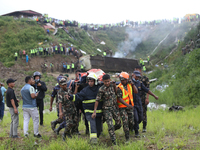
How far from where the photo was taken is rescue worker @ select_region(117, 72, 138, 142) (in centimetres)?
494

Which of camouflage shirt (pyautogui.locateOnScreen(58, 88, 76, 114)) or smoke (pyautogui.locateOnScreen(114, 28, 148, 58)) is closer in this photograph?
camouflage shirt (pyautogui.locateOnScreen(58, 88, 76, 114))

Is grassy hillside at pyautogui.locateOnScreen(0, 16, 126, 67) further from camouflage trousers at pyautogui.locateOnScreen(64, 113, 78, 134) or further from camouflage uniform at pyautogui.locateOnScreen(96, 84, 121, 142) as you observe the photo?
camouflage uniform at pyautogui.locateOnScreen(96, 84, 121, 142)

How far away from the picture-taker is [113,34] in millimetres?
54688

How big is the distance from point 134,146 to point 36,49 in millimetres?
26307

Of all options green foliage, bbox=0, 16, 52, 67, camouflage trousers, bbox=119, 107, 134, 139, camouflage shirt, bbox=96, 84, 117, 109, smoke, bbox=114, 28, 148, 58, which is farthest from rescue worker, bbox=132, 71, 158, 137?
smoke, bbox=114, 28, 148, 58

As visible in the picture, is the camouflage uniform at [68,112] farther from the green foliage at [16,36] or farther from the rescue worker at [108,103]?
the green foliage at [16,36]

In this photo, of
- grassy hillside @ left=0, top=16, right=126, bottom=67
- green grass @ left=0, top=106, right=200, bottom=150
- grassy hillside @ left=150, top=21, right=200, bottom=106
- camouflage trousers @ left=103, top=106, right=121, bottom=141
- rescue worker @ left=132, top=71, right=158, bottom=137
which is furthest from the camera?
grassy hillside @ left=0, top=16, right=126, bottom=67

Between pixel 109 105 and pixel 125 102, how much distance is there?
1.49 ft

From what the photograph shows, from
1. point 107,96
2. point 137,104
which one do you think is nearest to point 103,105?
point 107,96

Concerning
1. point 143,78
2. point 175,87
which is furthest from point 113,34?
point 143,78

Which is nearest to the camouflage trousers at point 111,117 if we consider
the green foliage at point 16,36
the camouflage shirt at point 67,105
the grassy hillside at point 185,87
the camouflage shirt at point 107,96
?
the camouflage shirt at point 107,96

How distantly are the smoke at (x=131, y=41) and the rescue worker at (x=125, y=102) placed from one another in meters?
41.5

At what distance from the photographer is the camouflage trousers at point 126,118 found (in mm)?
4930

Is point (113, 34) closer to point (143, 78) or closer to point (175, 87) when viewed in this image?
point (175, 87)
